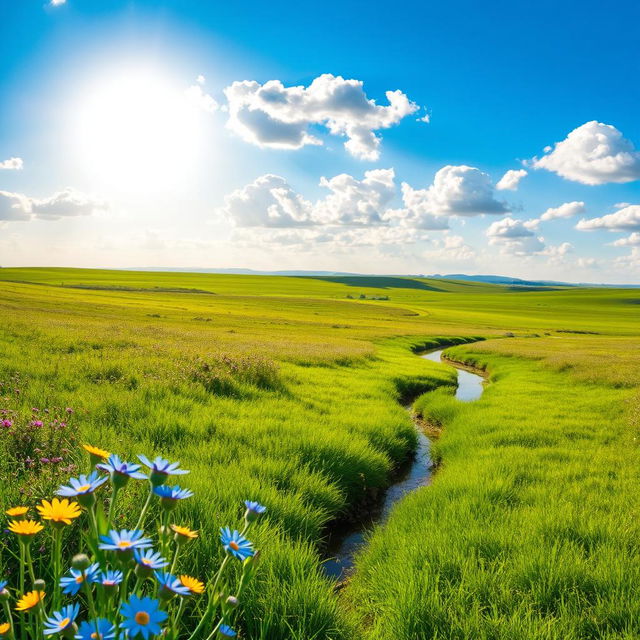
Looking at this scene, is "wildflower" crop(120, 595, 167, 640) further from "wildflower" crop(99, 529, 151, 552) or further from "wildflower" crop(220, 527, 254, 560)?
"wildflower" crop(220, 527, 254, 560)

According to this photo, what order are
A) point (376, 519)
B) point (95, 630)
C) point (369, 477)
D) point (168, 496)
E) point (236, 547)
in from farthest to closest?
point (369, 477), point (376, 519), point (236, 547), point (168, 496), point (95, 630)

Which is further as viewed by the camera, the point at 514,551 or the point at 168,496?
the point at 514,551

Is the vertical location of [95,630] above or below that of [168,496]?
below

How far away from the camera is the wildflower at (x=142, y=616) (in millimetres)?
1608

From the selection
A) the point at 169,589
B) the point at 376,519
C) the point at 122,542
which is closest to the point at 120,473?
the point at 122,542

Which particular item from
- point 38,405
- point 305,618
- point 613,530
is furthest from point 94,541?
point 38,405

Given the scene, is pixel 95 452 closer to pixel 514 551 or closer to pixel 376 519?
pixel 514 551

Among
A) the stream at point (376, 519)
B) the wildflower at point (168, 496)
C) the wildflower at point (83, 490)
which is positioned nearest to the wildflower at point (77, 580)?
the wildflower at point (83, 490)

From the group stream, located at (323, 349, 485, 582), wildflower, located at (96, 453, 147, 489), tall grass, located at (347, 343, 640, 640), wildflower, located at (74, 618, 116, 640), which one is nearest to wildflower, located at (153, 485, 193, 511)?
wildflower, located at (96, 453, 147, 489)

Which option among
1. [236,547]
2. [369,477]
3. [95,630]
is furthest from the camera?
[369,477]

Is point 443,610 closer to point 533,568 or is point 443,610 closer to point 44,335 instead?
point 533,568

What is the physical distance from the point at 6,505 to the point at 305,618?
2981mm

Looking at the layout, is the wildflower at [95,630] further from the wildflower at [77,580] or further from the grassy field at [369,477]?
the grassy field at [369,477]

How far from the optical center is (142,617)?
166cm
